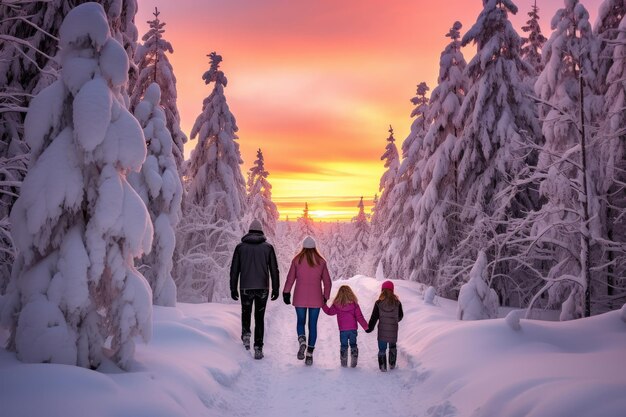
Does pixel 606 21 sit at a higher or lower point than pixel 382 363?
higher

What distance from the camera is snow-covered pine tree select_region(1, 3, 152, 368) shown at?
5.05 m

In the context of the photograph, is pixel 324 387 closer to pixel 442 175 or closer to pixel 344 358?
pixel 344 358

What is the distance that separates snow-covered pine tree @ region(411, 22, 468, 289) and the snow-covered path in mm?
13360

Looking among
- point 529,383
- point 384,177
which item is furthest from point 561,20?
point 384,177

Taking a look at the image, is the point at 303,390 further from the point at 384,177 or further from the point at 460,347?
the point at 384,177

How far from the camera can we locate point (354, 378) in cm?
719

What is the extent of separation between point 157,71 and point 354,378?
62.2 feet

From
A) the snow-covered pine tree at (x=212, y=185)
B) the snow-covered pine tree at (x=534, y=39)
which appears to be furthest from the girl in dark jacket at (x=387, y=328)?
the snow-covered pine tree at (x=534, y=39)

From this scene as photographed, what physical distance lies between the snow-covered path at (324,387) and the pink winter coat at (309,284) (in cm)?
120

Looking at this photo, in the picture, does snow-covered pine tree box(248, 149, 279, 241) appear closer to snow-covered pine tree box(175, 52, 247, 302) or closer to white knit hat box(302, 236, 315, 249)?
snow-covered pine tree box(175, 52, 247, 302)

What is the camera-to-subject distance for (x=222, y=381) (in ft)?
21.1

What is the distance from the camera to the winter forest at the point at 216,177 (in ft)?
17.2

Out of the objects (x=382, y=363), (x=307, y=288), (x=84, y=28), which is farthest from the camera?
(x=307, y=288)

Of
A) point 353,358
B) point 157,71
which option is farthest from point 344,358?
point 157,71
